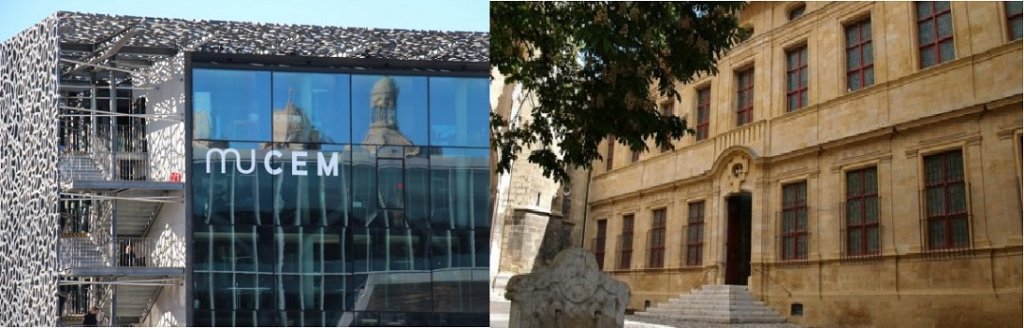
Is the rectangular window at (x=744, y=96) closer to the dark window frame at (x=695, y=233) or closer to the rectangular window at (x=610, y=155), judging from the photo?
the dark window frame at (x=695, y=233)

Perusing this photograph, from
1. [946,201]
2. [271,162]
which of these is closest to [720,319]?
[946,201]

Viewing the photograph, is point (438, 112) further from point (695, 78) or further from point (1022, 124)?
point (1022, 124)

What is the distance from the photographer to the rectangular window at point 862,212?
6711 millimetres

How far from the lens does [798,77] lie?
7000mm

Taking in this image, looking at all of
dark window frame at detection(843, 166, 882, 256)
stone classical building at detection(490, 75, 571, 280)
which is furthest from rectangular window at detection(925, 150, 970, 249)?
stone classical building at detection(490, 75, 571, 280)

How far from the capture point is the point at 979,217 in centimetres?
638

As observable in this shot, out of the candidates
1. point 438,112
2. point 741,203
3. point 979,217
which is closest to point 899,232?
point 979,217

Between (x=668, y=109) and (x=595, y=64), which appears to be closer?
(x=668, y=109)

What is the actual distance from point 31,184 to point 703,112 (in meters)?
6.71

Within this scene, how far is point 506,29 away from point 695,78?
1162mm

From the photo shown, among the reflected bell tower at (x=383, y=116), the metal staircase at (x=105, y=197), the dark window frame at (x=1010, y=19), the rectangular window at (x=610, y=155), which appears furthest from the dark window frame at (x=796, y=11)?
the reflected bell tower at (x=383, y=116)

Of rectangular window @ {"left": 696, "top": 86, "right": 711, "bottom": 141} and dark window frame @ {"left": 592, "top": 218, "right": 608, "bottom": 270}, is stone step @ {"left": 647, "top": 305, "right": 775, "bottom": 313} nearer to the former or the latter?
dark window frame @ {"left": 592, "top": 218, "right": 608, "bottom": 270}

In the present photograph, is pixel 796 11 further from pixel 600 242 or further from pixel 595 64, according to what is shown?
pixel 600 242

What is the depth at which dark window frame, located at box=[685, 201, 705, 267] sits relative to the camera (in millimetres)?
7125
